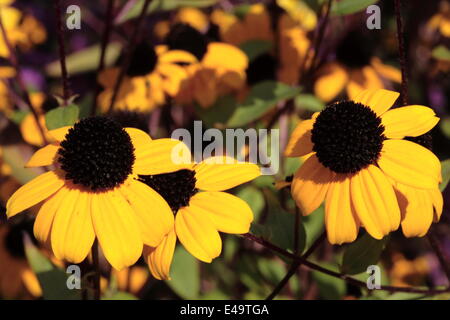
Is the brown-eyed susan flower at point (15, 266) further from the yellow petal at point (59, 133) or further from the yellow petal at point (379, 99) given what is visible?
the yellow petal at point (379, 99)

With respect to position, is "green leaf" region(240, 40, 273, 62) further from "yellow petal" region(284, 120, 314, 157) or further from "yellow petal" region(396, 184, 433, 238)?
"yellow petal" region(396, 184, 433, 238)

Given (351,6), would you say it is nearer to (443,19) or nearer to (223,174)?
(223,174)

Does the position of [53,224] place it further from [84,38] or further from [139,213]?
[84,38]

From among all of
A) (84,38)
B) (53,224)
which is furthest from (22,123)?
(84,38)

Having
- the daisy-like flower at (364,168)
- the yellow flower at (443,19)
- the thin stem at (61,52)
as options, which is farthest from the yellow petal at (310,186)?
the yellow flower at (443,19)

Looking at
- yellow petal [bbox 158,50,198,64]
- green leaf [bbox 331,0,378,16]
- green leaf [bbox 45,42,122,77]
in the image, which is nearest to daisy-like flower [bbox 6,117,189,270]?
green leaf [bbox 331,0,378,16]

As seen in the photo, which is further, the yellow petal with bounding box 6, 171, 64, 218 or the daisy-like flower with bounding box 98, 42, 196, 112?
the daisy-like flower with bounding box 98, 42, 196, 112

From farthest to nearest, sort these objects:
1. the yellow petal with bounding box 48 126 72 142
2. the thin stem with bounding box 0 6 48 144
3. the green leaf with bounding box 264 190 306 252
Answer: the thin stem with bounding box 0 6 48 144, the green leaf with bounding box 264 190 306 252, the yellow petal with bounding box 48 126 72 142
